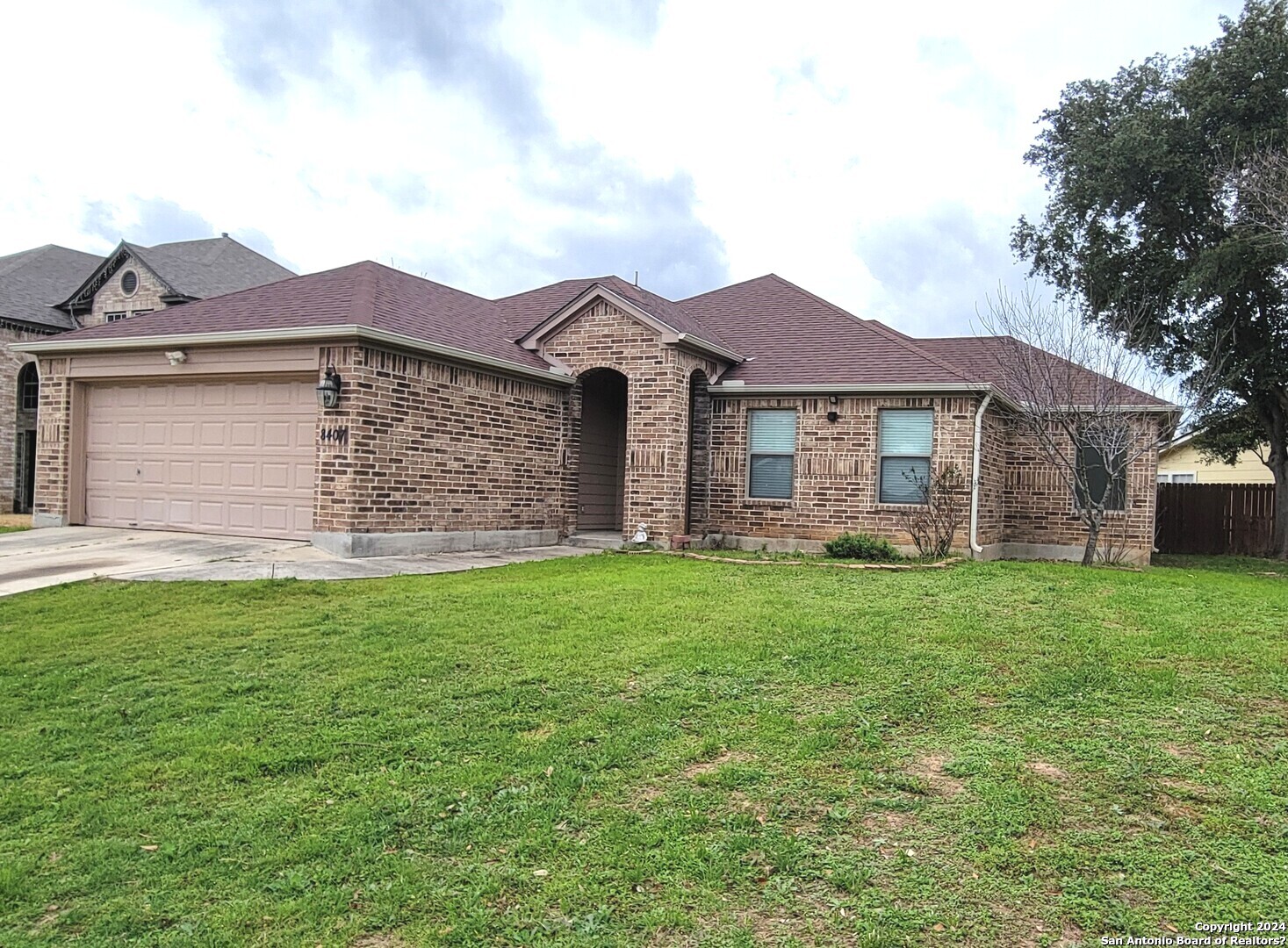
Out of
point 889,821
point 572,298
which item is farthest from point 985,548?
point 889,821

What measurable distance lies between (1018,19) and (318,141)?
15.4 metres

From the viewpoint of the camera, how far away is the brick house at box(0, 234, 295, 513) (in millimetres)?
24734

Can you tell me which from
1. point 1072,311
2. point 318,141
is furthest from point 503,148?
point 1072,311

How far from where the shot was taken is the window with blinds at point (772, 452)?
15461mm

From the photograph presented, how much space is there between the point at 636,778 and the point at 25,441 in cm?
2758

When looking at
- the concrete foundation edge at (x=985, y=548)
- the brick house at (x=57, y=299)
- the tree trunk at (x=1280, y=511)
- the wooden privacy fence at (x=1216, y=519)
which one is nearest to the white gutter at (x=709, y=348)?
the concrete foundation edge at (x=985, y=548)

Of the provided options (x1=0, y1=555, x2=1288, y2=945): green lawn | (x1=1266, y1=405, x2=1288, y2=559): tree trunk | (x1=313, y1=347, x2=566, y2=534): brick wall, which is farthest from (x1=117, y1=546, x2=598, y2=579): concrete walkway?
(x1=1266, y1=405, x2=1288, y2=559): tree trunk

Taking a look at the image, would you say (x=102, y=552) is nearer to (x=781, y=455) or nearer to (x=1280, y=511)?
(x=781, y=455)

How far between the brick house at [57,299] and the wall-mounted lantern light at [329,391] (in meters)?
15.3

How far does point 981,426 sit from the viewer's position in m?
14.4

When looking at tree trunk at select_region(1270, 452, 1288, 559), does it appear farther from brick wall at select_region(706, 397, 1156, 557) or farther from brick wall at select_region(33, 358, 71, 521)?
brick wall at select_region(33, 358, 71, 521)

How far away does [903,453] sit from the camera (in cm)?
1473

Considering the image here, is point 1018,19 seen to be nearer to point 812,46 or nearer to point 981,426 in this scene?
point 812,46

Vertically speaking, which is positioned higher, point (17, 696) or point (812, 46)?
point (812, 46)
